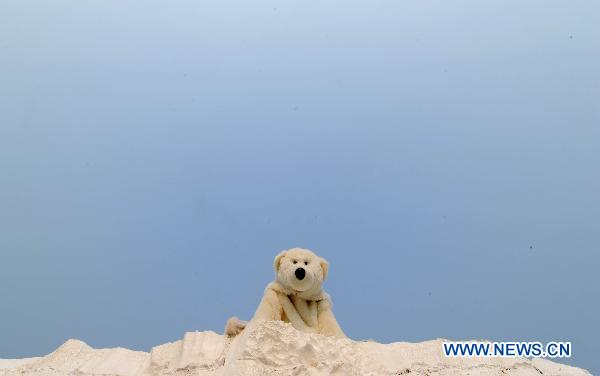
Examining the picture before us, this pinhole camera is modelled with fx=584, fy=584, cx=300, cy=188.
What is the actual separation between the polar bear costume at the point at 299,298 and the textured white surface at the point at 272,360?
0.75ft

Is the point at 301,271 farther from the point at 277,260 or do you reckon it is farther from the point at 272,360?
the point at 272,360

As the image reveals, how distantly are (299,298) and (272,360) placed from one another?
92 cm

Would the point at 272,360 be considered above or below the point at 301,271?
below

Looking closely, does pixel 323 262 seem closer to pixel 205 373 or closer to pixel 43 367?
pixel 205 373

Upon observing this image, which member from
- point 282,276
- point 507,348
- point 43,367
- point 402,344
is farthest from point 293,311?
point 43,367

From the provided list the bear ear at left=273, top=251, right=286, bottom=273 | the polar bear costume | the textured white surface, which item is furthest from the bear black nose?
the textured white surface

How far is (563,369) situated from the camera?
10.6 feet

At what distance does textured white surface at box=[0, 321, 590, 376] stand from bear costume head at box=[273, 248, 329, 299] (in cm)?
43

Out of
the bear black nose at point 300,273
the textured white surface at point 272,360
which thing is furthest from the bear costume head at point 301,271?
the textured white surface at point 272,360

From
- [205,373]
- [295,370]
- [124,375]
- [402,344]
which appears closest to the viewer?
[295,370]

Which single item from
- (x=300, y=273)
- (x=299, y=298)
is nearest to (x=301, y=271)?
(x=300, y=273)

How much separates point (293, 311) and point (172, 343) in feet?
2.40

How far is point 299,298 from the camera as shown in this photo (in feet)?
11.6

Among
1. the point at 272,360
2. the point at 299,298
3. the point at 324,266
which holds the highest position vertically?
the point at 324,266
